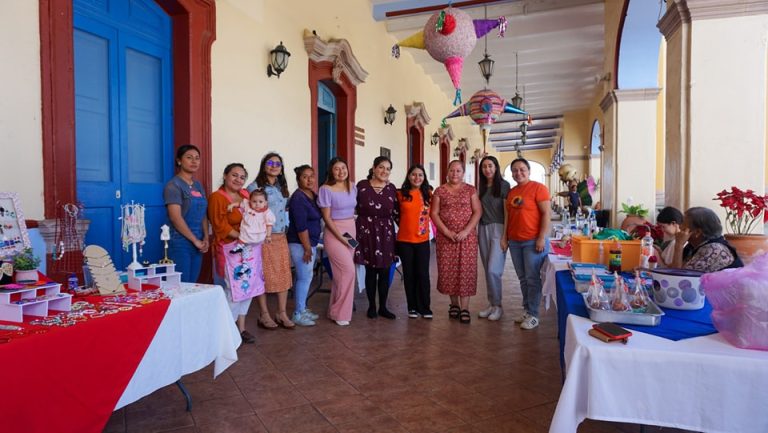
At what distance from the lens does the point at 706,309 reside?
2021 mm

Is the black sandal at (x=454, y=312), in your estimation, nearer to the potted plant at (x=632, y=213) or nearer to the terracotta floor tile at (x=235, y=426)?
the terracotta floor tile at (x=235, y=426)

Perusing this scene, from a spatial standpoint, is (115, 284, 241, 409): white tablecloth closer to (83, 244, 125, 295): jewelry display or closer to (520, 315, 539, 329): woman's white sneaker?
(83, 244, 125, 295): jewelry display

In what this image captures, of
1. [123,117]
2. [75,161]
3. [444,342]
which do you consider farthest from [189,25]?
[444,342]

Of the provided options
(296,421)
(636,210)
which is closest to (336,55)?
(636,210)

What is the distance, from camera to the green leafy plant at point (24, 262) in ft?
6.38

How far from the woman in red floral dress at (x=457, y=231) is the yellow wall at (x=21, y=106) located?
2.94m

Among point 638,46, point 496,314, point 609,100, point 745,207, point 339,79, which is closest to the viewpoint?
point 745,207

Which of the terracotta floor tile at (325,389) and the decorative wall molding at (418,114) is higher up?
the decorative wall molding at (418,114)

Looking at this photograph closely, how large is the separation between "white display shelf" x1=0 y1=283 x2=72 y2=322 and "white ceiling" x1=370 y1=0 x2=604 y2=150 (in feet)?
21.0

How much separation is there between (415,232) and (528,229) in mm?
967

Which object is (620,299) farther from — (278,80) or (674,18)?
(278,80)

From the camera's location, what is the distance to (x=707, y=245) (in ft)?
7.91

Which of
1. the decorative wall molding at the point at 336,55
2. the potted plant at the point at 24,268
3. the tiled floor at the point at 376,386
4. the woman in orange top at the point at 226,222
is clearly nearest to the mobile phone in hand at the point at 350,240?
the tiled floor at the point at 376,386

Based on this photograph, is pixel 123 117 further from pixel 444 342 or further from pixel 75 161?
pixel 444 342
